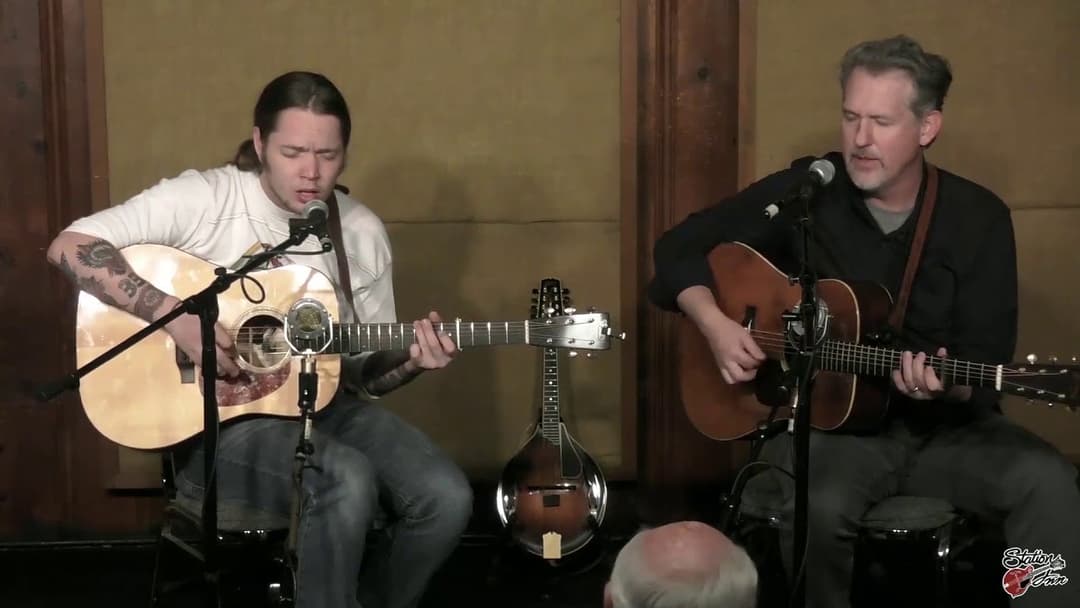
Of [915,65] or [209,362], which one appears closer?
[209,362]

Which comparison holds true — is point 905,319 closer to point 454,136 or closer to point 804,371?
point 804,371

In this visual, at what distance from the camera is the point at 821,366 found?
2996 millimetres

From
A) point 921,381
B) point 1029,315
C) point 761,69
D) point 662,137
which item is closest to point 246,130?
point 662,137

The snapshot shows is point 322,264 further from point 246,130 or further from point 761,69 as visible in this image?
point 761,69

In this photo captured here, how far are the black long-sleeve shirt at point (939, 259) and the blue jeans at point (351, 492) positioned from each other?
0.89 m

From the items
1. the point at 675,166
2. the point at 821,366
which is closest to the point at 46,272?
the point at 675,166

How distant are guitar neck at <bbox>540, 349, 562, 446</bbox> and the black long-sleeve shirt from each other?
666 millimetres

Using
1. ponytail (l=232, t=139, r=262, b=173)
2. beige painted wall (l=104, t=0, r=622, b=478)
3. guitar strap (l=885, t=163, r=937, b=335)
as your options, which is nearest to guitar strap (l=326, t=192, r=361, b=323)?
ponytail (l=232, t=139, r=262, b=173)

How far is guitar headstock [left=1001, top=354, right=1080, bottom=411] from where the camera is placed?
2680mm

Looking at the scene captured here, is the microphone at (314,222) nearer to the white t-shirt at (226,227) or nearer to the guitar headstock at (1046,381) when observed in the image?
the white t-shirt at (226,227)

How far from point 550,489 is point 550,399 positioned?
0.96 ft

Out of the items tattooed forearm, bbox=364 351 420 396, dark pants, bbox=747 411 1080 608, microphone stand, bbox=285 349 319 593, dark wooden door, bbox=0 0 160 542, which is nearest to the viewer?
microphone stand, bbox=285 349 319 593

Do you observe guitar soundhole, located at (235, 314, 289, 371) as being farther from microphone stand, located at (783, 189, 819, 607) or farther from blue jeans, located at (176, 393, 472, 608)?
microphone stand, located at (783, 189, 819, 607)

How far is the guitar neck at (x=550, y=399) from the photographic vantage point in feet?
12.5
